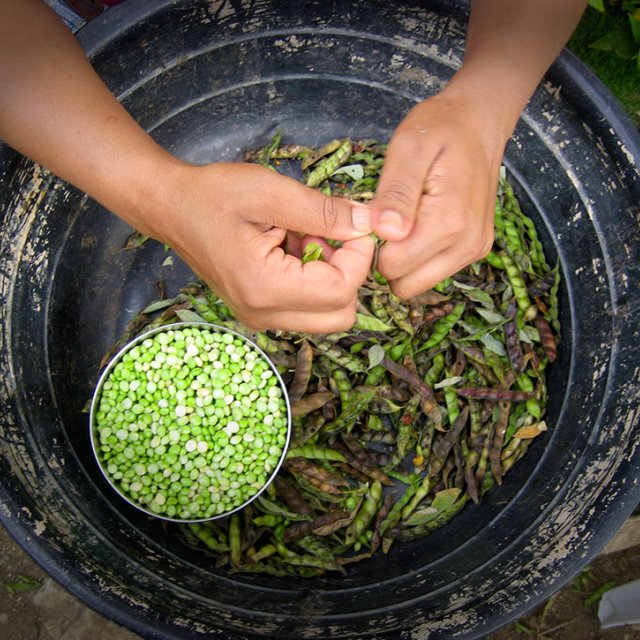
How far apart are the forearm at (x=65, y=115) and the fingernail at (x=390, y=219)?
667mm

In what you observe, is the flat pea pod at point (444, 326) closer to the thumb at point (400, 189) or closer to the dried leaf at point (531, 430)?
the dried leaf at point (531, 430)

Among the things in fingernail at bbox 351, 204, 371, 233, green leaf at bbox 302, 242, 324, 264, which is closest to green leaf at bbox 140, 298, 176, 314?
green leaf at bbox 302, 242, 324, 264

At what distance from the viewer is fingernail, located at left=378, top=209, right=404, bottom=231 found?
1578 mm

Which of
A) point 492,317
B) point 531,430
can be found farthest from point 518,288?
point 531,430

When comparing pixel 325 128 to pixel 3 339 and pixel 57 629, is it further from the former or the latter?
pixel 57 629

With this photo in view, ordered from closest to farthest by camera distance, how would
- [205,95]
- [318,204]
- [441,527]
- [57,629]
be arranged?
[318,204]
[441,527]
[205,95]
[57,629]

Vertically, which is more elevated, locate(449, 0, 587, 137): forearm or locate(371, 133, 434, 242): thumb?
locate(449, 0, 587, 137): forearm

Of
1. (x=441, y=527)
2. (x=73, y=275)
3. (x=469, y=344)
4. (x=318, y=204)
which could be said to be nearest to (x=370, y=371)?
(x=469, y=344)

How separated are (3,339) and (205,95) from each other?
140 cm

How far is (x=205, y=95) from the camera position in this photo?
2.85 metres

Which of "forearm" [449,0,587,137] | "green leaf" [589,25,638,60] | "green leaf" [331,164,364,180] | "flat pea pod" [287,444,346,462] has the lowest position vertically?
"flat pea pod" [287,444,346,462]

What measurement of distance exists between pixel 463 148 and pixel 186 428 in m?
1.50

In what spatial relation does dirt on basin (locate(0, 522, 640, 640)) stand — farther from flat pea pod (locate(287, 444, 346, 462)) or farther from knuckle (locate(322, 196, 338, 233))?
knuckle (locate(322, 196, 338, 233))

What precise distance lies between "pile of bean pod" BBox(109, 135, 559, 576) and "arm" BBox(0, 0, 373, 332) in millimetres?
708
